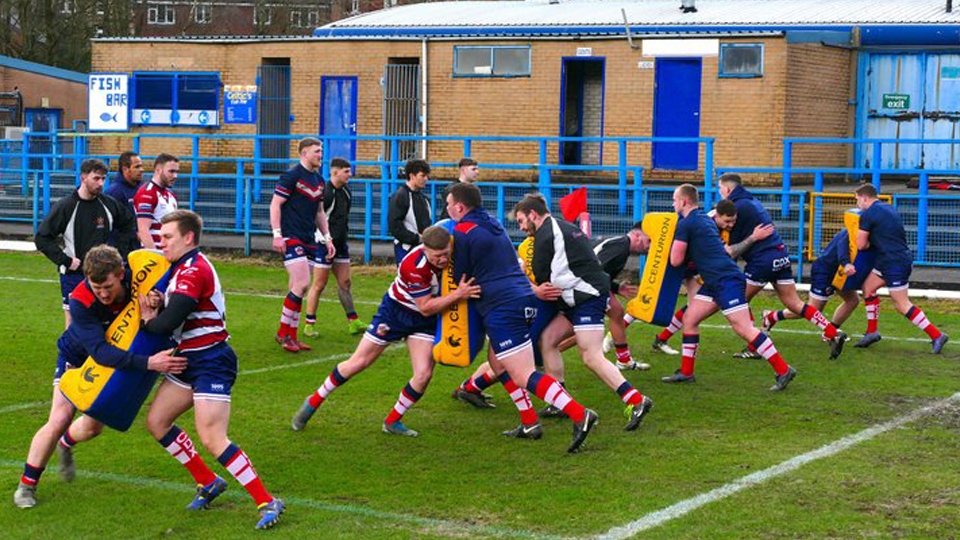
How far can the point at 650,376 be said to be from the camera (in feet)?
42.6

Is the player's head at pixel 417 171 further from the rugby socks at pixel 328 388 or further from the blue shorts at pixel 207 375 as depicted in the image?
the blue shorts at pixel 207 375

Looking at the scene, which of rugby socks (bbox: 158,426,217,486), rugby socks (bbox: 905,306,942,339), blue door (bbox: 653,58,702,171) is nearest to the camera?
rugby socks (bbox: 158,426,217,486)

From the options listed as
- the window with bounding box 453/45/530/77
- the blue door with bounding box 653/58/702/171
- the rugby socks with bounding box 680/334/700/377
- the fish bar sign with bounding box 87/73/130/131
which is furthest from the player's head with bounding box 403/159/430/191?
the fish bar sign with bounding box 87/73/130/131

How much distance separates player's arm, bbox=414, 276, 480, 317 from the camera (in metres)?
9.59

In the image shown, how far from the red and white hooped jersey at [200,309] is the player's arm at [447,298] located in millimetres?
1985

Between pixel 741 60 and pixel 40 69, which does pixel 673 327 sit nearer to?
pixel 741 60

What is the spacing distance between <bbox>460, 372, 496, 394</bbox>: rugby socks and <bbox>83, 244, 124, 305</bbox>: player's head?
4027 millimetres

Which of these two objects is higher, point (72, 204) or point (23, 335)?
point (72, 204)

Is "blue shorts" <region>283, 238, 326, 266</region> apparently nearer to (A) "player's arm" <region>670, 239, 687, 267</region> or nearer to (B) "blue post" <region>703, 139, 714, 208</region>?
(A) "player's arm" <region>670, 239, 687, 267</region>

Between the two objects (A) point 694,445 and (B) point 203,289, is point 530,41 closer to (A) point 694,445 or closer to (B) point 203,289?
(A) point 694,445

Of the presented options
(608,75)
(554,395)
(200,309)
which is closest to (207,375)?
(200,309)

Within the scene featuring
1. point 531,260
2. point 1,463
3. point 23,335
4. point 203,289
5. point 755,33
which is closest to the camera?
point 203,289

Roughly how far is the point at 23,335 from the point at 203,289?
790 centimetres

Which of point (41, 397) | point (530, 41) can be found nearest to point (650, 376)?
point (41, 397)
